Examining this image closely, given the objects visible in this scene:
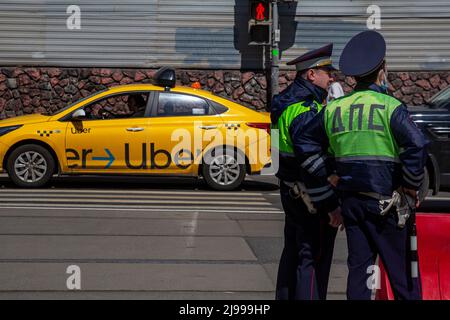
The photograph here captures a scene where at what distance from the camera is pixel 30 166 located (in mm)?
13172

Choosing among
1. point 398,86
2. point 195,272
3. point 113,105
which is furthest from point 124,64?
point 195,272

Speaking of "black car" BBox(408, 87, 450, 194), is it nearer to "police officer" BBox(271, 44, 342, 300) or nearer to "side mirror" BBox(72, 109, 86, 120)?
→ "side mirror" BBox(72, 109, 86, 120)

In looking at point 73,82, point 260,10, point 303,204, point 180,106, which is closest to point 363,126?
point 303,204

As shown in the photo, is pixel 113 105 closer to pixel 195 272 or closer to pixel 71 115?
pixel 71 115

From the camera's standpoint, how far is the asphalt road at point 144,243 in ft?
22.1

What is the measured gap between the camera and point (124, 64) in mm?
19469

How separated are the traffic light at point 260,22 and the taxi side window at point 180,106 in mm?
4412

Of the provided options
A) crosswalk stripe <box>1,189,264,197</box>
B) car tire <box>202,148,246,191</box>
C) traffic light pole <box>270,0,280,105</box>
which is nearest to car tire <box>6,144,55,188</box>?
crosswalk stripe <box>1,189,264,197</box>

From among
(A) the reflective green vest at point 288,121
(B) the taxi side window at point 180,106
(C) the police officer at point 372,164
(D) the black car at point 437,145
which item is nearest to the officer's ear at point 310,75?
(A) the reflective green vest at point 288,121

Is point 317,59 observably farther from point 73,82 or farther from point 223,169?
point 73,82

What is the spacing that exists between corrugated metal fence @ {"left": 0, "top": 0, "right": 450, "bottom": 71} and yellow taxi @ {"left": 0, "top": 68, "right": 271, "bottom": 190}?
248 inches

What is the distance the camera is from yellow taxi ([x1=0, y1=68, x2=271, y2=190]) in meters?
13.1

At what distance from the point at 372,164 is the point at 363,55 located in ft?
2.15

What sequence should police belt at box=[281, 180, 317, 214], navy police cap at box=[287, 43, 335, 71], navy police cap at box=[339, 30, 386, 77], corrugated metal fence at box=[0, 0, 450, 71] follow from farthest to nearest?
corrugated metal fence at box=[0, 0, 450, 71]
navy police cap at box=[287, 43, 335, 71]
police belt at box=[281, 180, 317, 214]
navy police cap at box=[339, 30, 386, 77]
